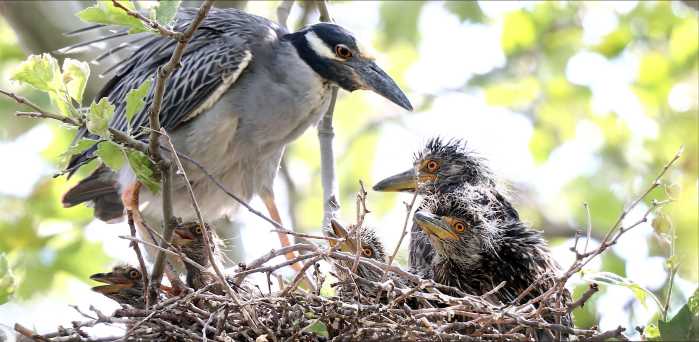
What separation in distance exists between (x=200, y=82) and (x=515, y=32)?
3319 millimetres

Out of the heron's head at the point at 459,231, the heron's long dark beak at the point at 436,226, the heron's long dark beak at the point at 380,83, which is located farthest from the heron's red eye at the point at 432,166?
the heron's long dark beak at the point at 436,226

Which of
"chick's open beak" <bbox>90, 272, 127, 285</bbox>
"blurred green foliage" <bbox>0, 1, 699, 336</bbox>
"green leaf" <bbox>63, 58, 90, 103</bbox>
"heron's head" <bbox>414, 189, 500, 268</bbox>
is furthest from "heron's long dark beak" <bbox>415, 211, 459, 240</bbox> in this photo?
"blurred green foliage" <bbox>0, 1, 699, 336</bbox>

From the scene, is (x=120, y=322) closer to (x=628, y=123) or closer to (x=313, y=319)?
(x=313, y=319)

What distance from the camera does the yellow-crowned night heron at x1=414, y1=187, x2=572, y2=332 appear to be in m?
3.63

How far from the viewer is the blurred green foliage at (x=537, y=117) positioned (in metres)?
5.96

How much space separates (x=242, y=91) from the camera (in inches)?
175

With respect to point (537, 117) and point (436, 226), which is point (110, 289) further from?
point (537, 117)

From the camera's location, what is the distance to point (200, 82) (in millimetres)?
4395

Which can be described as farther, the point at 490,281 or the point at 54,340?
the point at 490,281

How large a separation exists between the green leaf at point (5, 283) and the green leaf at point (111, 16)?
3.49 ft

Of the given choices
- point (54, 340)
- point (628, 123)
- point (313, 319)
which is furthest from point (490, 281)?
point (628, 123)

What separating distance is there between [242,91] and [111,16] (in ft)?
5.70

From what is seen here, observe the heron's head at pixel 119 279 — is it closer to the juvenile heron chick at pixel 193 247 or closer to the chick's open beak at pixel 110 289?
the chick's open beak at pixel 110 289

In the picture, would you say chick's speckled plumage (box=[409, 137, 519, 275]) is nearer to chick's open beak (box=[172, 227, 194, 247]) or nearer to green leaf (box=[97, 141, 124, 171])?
chick's open beak (box=[172, 227, 194, 247])
